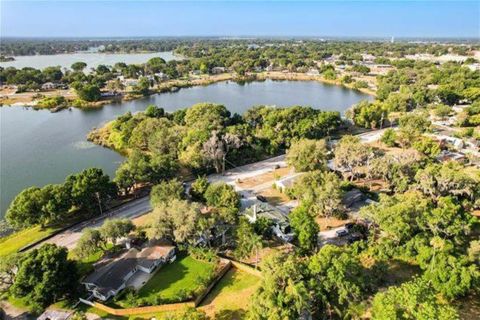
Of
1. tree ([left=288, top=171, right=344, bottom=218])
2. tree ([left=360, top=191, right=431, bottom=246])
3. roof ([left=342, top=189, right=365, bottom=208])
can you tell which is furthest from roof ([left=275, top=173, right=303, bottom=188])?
tree ([left=360, top=191, right=431, bottom=246])

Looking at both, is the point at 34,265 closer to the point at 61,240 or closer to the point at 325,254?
the point at 61,240

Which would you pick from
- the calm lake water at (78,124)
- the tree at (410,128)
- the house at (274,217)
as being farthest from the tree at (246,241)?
the tree at (410,128)

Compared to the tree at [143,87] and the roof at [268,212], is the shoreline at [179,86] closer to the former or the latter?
the tree at [143,87]

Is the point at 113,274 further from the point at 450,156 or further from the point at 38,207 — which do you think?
the point at 450,156

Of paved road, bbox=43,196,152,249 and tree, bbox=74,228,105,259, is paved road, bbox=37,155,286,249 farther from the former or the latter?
tree, bbox=74,228,105,259

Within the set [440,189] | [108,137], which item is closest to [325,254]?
[440,189]
